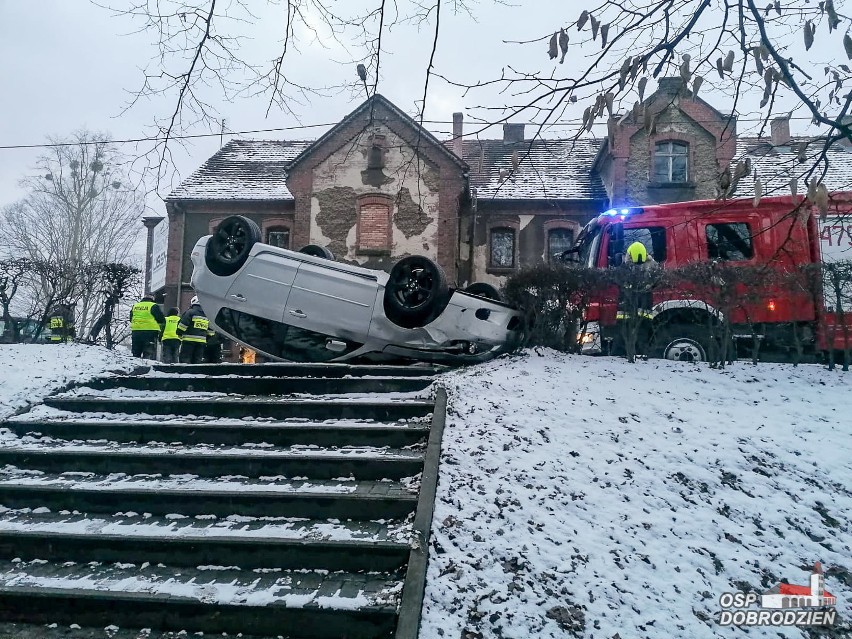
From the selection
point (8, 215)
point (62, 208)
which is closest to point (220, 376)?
point (62, 208)

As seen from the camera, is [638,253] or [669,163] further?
[669,163]

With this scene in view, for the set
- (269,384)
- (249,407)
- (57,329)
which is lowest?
(249,407)

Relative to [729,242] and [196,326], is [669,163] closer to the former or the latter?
[729,242]

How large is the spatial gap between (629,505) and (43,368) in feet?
23.7

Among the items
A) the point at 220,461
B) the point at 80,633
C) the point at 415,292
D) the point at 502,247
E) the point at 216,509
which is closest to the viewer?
the point at 80,633

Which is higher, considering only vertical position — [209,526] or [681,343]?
[681,343]

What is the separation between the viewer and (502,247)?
2127cm

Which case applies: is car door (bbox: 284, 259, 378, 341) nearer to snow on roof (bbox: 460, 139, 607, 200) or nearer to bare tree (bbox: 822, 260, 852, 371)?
bare tree (bbox: 822, 260, 852, 371)

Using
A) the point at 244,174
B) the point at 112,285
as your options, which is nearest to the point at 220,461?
the point at 112,285

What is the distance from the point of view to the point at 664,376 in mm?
7062

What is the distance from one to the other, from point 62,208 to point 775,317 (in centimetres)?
3867

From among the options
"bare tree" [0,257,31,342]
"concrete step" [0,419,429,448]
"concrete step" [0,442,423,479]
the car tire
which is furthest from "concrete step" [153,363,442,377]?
"bare tree" [0,257,31,342]

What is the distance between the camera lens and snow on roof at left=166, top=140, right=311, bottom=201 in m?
21.8

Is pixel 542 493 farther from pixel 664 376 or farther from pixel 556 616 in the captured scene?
pixel 664 376
